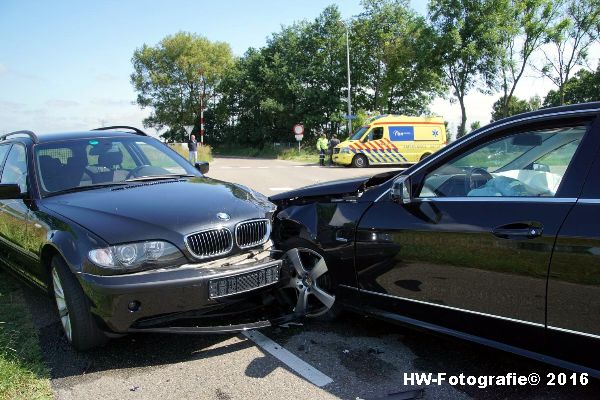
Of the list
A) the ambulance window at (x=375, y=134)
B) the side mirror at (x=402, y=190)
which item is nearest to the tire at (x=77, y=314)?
the side mirror at (x=402, y=190)

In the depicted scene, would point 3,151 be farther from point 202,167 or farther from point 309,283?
point 309,283

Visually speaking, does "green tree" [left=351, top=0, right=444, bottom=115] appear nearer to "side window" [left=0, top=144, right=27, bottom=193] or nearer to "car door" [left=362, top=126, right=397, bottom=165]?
"car door" [left=362, top=126, right=397, bottom=165]

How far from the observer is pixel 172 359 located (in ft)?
11.4

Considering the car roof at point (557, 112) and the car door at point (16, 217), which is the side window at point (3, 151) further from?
the car roof at point (557, 112)

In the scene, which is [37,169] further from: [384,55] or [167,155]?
[384,55]

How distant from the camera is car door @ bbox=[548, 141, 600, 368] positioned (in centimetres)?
229

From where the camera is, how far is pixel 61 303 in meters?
3.59

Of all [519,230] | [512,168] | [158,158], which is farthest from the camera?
[158,158]

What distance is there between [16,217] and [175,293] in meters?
2.01

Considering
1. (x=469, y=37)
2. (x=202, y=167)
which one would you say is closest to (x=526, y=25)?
(x=469, y=37)

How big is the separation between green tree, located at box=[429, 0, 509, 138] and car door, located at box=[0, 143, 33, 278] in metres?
28.8

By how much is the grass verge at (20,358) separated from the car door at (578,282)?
2.88 metres

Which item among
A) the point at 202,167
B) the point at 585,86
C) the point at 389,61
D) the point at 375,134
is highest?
the point at 389,61

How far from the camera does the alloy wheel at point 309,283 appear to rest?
3.72 metres
